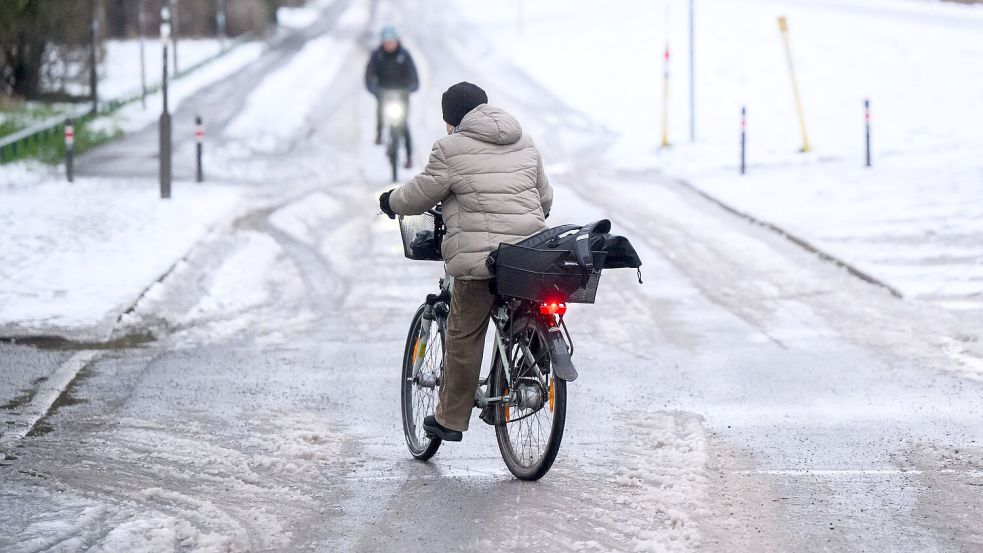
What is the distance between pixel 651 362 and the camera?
372 inches

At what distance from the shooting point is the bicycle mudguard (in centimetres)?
597

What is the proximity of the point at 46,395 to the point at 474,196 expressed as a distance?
139 inches

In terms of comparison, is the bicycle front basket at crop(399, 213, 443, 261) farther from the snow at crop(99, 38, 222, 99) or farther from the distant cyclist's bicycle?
the snow at crop(99, 38, 222, 99)

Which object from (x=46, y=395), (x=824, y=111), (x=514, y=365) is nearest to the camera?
(x=514, y=365)

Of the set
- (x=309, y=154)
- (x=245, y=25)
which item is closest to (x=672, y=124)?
(x=309, y=154)

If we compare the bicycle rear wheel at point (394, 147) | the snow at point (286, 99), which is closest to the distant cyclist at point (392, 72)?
the bicycle rear wheel at point (394, 147)

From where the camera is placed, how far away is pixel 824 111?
26422 millimetres

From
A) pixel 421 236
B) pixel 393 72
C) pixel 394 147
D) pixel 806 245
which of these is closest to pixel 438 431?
pixel 421 236

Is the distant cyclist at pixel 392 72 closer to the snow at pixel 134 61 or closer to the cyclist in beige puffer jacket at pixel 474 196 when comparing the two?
the cyclist in beige puffer jacket at pixel 474 196

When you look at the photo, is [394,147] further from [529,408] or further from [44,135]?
[529,408]

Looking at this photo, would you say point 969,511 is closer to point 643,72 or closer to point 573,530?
point 573,530

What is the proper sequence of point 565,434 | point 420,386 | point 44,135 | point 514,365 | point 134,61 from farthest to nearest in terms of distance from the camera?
point 134,61, point 44,135, point 565,434, point 420,386, point 514,365

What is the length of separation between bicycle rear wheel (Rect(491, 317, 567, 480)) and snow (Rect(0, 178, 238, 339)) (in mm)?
4697


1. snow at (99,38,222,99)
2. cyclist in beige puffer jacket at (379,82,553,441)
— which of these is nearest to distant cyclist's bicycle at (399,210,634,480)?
cyclist in beige puffer jacket at (379,82,553,441)
